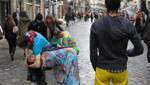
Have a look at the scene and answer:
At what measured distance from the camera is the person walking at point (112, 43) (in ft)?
10.6

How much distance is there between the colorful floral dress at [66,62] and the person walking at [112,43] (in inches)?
26.2

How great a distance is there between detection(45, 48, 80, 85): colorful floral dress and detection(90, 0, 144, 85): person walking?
0.66 m

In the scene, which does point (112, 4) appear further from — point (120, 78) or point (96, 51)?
point (120, 78)

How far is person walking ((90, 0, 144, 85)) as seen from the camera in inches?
127

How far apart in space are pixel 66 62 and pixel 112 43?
2.96 feet

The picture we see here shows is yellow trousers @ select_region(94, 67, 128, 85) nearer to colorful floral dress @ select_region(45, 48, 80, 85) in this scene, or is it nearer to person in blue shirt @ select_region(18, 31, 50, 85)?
colorful floral dress @ select_region(45, 48, 80, 85)

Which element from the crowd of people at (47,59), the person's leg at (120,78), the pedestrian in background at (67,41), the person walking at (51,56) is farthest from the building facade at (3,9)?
the person's leg at (120,78)

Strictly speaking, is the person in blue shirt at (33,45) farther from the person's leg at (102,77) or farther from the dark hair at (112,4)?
the dark hair at (112,4)

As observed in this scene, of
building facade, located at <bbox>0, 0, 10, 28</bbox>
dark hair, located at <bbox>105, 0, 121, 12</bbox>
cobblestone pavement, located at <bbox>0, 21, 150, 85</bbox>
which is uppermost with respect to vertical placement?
dark hair, located at <bbox>105, 0, 121, 12</bbox>

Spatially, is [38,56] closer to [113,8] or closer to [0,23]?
[113,8]

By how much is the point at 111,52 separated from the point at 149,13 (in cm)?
472

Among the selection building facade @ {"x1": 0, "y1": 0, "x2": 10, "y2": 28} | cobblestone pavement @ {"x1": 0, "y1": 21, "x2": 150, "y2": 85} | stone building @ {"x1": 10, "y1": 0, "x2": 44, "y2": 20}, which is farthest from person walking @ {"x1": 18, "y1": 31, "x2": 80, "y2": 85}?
stone building @ {"x1": 10, "y1": 0, "x2": 44, "y2": 20}

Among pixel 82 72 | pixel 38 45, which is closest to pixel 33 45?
pixel 38 45

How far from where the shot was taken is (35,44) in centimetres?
395
